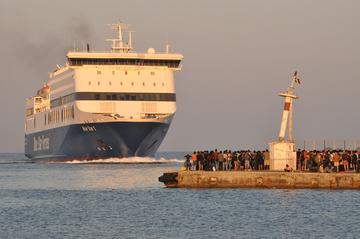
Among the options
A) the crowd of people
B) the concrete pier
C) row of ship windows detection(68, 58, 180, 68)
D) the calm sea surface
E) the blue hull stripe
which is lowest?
the calm sea surface

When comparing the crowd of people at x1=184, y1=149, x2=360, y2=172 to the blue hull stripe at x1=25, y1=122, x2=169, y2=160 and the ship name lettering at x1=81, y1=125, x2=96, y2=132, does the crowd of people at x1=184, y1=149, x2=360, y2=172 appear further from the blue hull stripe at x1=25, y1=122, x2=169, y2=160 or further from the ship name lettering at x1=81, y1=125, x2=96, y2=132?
the ship name lettering at x1=81, y1=125, x2=96, y2=132

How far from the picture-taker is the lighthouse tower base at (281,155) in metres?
56.5

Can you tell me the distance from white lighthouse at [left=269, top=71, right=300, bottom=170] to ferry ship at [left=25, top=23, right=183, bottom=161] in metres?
43.3

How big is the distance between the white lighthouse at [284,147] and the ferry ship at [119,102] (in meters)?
43.3

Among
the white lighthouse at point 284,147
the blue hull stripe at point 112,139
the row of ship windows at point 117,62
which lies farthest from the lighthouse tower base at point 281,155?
the row of ship windows at point 117,62

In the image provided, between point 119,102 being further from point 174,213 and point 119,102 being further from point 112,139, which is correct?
point 174,213

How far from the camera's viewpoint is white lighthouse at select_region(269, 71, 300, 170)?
5648cm

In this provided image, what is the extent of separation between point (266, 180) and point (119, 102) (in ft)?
158

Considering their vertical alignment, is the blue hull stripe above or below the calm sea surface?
above

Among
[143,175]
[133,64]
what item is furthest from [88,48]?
[143,175]

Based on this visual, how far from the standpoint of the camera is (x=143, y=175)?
264ft

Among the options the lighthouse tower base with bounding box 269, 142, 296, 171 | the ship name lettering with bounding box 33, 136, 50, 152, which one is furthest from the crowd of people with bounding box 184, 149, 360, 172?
the ship name lettering with bounding box 33, 136, 50, 152

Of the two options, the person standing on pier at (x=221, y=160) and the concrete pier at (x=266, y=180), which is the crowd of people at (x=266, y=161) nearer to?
the person standing on pier at (x=221, y=160)

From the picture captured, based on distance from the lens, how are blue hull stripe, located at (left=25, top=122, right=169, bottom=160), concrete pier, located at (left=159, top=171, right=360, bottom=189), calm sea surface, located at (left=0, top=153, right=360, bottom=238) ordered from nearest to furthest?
calm sea surface, located at (left=0, top=153, right=360, bottom=238) → concrete pier, located at (left=159, top=171, right=360, bottom=189) → blue hull stripe, located at (left=25, top=122, right=169, bottom=160)
